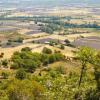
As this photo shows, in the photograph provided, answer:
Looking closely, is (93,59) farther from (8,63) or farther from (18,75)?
(8,63)

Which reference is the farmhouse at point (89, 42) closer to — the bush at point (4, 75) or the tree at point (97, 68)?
the bush at point (4, 75)

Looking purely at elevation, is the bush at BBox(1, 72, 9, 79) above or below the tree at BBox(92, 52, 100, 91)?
below

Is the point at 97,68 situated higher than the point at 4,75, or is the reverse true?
the point at 97,68

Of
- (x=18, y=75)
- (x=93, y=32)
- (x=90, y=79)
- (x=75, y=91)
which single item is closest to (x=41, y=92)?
(x=75, y=91)

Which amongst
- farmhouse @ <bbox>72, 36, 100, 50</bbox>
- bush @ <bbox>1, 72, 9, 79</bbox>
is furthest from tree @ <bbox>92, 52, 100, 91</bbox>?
farmhouse @ <bbox>72, 36, 100, 50</bbox>

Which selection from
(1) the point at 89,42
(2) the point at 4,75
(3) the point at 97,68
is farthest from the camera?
(1) the point at 89,42

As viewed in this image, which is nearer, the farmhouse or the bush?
the bush

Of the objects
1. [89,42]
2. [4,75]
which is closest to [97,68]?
[4,75]

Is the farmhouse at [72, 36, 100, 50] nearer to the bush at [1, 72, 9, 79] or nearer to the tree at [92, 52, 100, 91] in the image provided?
the bush at [1, 72, 9, 79]


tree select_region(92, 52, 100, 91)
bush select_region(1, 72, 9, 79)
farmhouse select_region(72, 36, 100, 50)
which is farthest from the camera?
farmhouse select_region(72, 36, 100, 50)

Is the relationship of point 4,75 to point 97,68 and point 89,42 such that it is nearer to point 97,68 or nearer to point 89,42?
point 97,68

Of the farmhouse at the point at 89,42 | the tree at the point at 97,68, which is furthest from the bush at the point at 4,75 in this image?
the farmhouse at the point at 89,42
